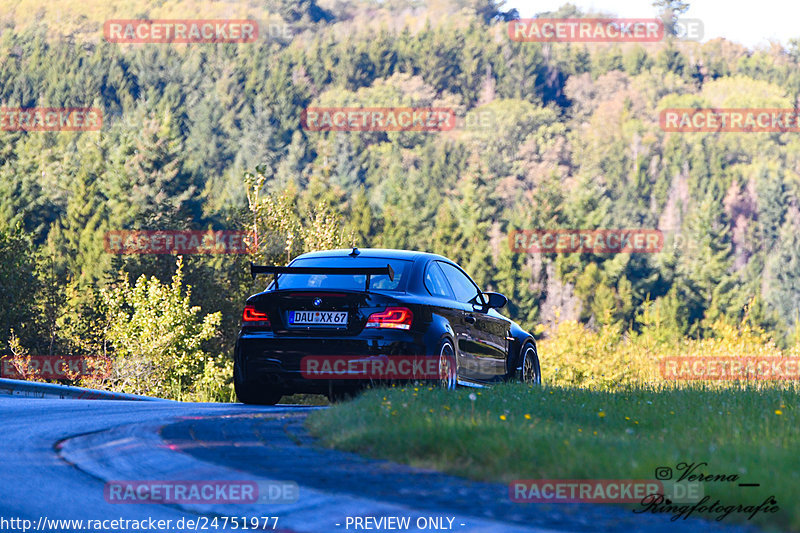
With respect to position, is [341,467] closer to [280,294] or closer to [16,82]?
[280,294]

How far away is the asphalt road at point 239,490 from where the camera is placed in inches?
214

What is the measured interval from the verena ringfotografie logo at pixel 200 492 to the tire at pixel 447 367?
5.23 m

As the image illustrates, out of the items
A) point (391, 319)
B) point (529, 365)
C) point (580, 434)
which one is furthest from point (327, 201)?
point (580, 434)

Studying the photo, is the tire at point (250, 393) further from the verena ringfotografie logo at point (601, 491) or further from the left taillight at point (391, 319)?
the verena ringfotografie logo at point (601, 491)

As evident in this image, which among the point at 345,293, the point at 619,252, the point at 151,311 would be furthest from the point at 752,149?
the point at 345,293

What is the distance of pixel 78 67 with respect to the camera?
18812 centimetres

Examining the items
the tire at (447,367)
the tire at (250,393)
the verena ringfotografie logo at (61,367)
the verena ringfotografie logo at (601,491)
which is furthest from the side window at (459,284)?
the verena ringfotografie logo at (61,367)

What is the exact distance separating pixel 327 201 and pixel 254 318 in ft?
322

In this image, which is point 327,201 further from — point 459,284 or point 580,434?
point 580,434

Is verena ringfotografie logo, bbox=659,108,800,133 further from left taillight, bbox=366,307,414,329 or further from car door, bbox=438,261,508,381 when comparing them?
left taillight, bbox=366,307,414,329

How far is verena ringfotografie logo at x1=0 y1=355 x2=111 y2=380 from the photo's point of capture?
4941 cm

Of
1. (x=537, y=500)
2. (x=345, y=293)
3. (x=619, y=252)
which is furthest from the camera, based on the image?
(x=619, y=252)

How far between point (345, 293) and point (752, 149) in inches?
6677

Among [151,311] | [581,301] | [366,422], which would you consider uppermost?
[366,422]
